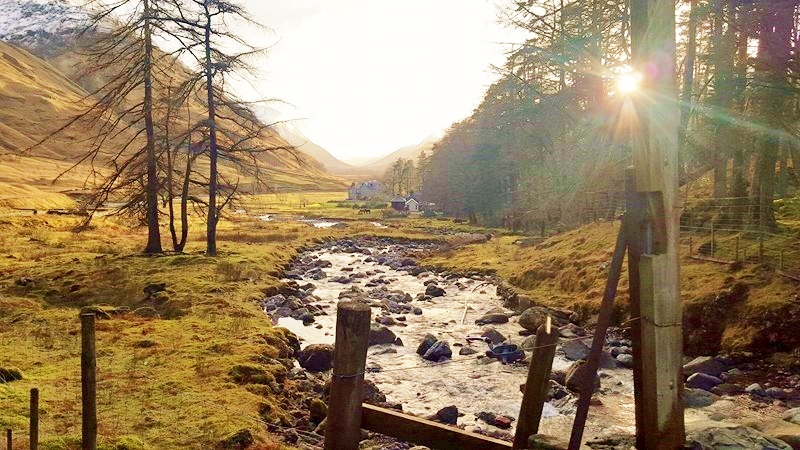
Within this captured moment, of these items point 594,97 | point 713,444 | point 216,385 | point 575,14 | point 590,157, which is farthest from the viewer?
point 590,157

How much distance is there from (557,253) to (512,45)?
10.8 metres

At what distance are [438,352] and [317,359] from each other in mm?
3544

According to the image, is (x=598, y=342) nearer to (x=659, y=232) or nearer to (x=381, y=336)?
(x=659, y=232)

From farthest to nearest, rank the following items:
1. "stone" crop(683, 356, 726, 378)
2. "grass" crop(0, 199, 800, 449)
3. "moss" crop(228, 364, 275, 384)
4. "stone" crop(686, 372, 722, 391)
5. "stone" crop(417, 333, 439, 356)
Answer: "stone" crop(417, 333, 439, 356) < "stone" crop(683, 356, 726, 378) < "stone" crop(686, 372, 722, 391) < "moss" crop(228, 364, 275, 384) < "grass" crop(0, 199, 800, 449)

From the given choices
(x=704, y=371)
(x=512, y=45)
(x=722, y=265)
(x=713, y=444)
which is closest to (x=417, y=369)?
(x=704, y=371)

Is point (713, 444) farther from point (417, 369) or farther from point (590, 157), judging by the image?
point (590, 157)

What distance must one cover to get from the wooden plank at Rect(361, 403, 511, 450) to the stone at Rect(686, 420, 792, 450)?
1.69m

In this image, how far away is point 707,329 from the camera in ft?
45.8

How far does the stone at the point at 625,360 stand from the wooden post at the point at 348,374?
34.4ft

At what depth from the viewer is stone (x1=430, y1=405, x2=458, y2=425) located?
10258 mm

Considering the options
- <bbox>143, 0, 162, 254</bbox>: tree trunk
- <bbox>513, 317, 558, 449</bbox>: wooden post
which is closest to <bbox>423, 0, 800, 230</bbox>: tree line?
<bbox>513, 317, 558, 449</bbox>: wooden post

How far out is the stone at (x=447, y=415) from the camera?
10258 mm

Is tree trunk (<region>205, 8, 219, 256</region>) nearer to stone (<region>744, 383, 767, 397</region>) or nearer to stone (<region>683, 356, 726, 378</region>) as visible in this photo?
stone (<region>683, 356, 726, 378</region>)

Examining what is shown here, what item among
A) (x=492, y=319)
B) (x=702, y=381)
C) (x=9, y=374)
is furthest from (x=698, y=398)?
(x=9, y=374)
